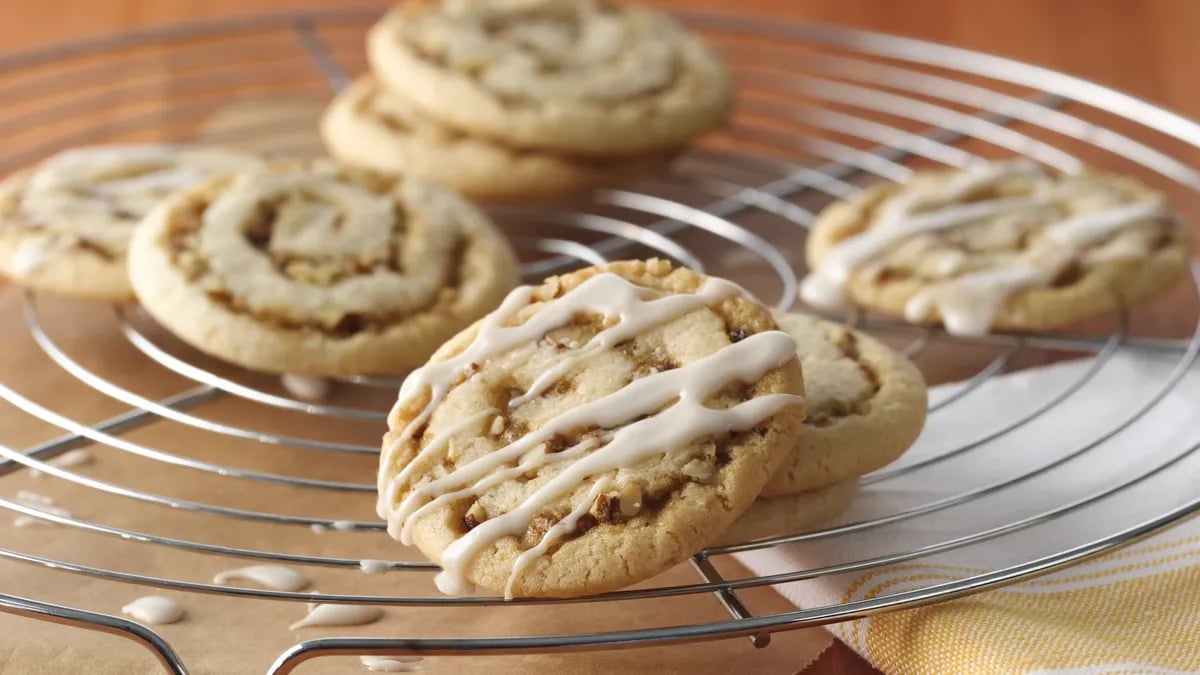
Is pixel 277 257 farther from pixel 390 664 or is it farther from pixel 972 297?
pixel 972 297

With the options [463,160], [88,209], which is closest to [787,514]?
[463,160]

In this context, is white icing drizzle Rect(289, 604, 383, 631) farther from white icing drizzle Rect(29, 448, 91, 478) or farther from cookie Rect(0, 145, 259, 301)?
cookie Rect(0, 145, 259, 301)

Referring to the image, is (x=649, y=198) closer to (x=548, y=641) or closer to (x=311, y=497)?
(x=311, y=497)

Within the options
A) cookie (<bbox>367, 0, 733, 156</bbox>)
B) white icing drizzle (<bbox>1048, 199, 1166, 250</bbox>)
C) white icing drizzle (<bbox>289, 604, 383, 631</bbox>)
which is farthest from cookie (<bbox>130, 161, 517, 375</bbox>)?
white icing drizzle (<bbox>1048, 199, 1166, 250</bbox>)

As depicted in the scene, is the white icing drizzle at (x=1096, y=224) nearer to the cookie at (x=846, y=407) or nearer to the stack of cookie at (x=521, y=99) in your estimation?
the cookie at (x=846, y=407)

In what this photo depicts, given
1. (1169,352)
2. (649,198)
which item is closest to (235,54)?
(649,198)

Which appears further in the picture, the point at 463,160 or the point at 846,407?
the point at 463,160
